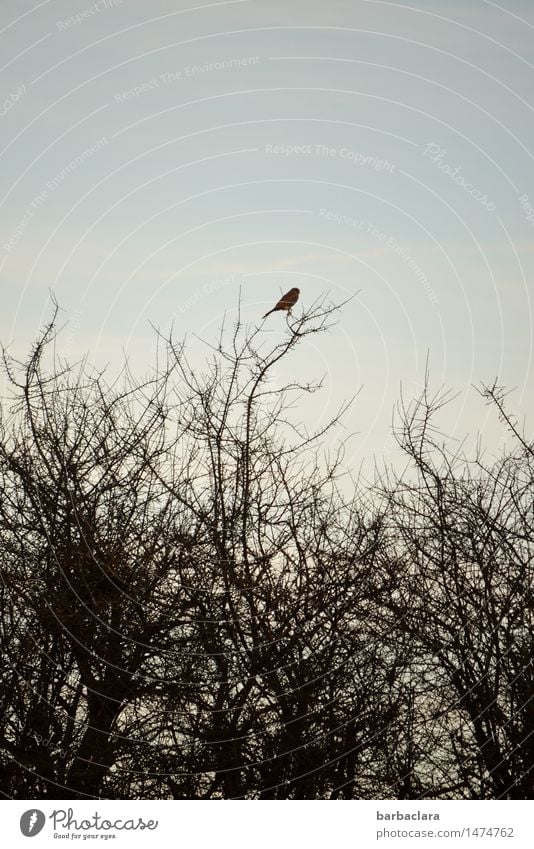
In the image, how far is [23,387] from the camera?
14.8 m

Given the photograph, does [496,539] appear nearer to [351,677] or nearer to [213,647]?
[351,677]

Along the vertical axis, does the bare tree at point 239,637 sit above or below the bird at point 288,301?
below

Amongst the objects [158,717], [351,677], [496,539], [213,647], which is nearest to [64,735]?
[158,717]
